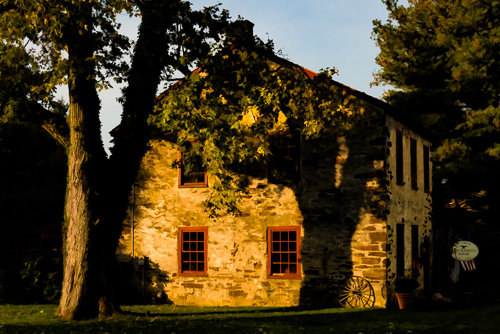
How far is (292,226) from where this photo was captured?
19.6m

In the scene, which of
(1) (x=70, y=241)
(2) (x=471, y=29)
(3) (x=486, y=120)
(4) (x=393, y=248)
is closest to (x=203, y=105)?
(1) (x=70, y=241)

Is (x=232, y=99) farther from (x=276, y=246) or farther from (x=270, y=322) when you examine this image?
(x=270, y=322)

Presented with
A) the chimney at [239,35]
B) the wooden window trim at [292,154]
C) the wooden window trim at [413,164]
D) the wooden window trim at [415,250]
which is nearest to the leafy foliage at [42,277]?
the wooden window trim at [292,154]

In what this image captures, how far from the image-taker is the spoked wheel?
60.3ft

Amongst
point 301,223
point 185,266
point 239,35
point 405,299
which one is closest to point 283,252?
point 301,223

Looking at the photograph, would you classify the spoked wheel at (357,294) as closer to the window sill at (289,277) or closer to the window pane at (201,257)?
the window sill at (289,277)

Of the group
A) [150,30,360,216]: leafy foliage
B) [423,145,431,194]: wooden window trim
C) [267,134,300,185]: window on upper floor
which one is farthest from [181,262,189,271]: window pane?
[423,145,431,194]: wooden window trim

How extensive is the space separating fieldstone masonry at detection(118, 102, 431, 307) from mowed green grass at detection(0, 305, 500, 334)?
1468 mm

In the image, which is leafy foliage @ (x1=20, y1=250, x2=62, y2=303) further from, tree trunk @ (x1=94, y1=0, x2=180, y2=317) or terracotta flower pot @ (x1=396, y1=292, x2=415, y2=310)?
terracotta flower pot @ (x1=396, y1=292, x2=415, y2=310)

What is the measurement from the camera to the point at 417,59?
32.7 meters

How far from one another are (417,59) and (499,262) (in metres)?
10.7

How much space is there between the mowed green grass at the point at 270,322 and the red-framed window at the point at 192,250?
269 cm

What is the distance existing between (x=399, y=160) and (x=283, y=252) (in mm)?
4858

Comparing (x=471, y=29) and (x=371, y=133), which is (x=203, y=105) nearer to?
(x=371, y=133)
